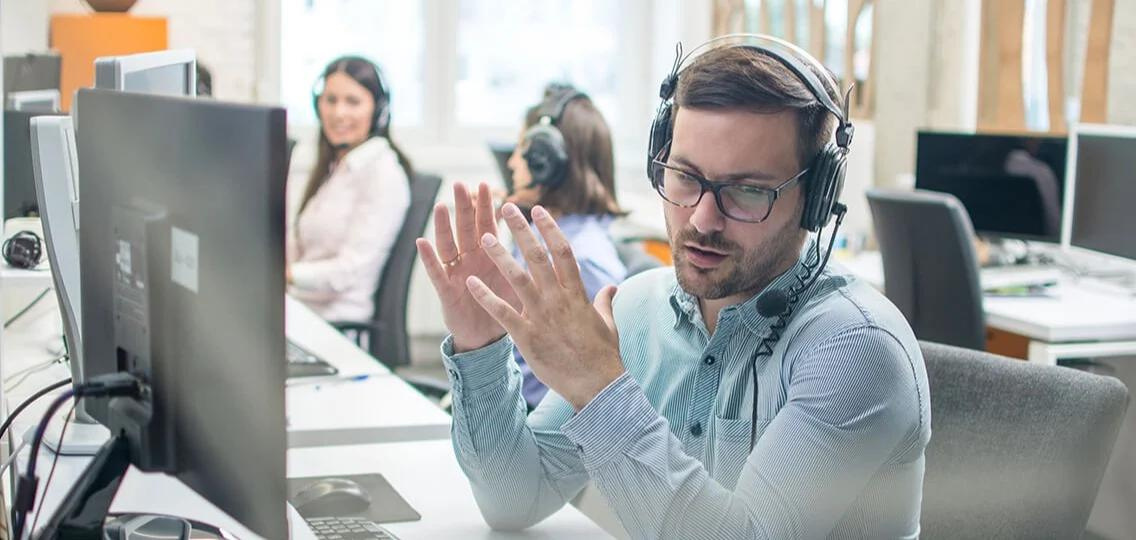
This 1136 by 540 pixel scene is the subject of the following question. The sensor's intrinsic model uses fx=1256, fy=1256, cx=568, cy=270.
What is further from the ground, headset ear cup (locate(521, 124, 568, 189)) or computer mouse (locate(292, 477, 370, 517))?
headset ear cup (locate(521, 124, 568, 189))

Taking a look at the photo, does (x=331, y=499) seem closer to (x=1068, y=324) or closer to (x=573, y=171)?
(x=573, y=171)

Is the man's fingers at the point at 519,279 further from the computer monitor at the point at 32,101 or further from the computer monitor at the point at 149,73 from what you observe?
the computer monitor at the point at 32,101

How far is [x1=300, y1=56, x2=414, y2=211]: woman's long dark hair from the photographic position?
12.6 ft

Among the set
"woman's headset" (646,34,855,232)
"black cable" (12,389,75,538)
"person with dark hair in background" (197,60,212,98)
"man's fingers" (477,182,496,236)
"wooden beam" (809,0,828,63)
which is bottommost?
"black cable" (12,389,75,538)

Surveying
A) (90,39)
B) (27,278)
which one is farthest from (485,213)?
(90,39)

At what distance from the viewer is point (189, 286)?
1.07m

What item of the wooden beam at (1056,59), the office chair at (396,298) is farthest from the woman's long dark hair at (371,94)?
the wooden beam at (1056,59)

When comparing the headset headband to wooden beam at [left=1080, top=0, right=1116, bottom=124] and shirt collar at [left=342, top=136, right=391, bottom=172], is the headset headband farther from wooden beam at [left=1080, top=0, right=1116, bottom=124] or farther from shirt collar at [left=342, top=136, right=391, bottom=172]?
wooden beam at [left=1080, top=0, right=1116, bottom=124]

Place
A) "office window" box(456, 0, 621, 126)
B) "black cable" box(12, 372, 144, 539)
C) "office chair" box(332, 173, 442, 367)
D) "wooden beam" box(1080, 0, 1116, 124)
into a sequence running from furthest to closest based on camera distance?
"office window" box(456, 0, 621, 126)
"wooden beam" box(1080, 0, 1116, 124)
"office chair" box(332, 173, 442, 367)
"black cable" box(12, 372, 144, 539)

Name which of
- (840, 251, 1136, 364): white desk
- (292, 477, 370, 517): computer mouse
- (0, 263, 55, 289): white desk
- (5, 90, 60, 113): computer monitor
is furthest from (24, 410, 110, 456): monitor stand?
(840, 251, 1136, 364): white desk

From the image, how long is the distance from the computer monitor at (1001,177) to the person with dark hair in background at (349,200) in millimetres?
1761

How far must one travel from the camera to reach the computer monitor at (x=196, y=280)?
3.21ft

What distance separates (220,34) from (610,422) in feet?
15.1

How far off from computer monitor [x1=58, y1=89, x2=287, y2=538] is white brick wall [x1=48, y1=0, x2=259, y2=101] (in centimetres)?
433
